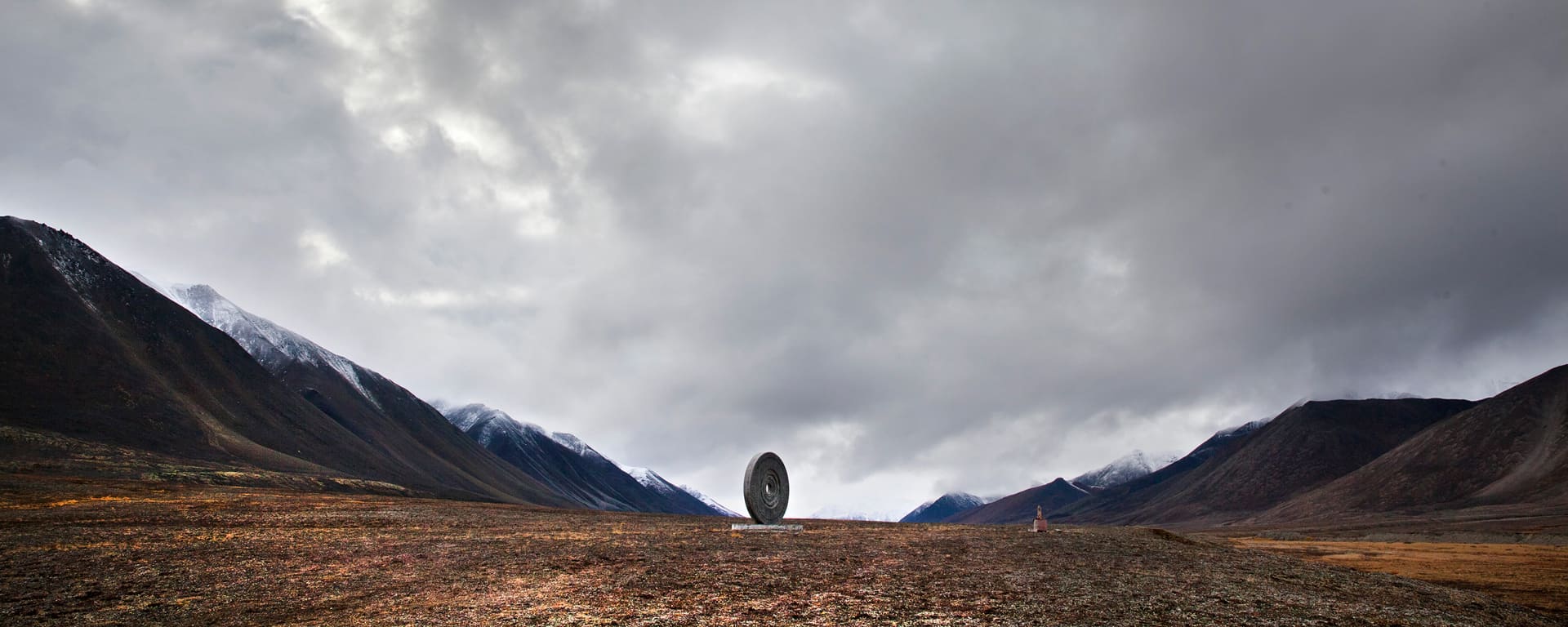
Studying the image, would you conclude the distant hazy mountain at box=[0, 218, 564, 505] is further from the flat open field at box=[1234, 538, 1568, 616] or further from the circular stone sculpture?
the flat open field at box=[1234, 538, 1568, 616]

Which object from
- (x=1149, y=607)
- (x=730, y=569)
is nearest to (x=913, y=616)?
(x=1149, y=607)

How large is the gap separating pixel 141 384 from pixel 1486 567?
6861 inches

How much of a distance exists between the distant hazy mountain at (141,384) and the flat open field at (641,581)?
81074 mm

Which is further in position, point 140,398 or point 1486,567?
point 140,398

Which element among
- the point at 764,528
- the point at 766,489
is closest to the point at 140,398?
the point at 766,489

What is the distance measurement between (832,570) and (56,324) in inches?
6891

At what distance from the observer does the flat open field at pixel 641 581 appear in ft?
56.7

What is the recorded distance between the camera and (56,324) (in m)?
139

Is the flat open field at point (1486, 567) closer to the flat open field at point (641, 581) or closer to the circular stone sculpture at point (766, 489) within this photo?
the flat open field at point (641, 581)

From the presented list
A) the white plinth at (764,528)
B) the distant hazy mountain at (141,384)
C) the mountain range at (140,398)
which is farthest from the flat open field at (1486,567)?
the distant hazy mountain at (141,384)

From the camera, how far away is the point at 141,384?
133m

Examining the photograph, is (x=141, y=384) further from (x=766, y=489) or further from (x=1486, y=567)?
(x=1486, y=567)

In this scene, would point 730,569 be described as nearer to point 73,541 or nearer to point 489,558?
point 489,558

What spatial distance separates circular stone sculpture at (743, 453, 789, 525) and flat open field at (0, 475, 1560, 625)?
23.1ft
